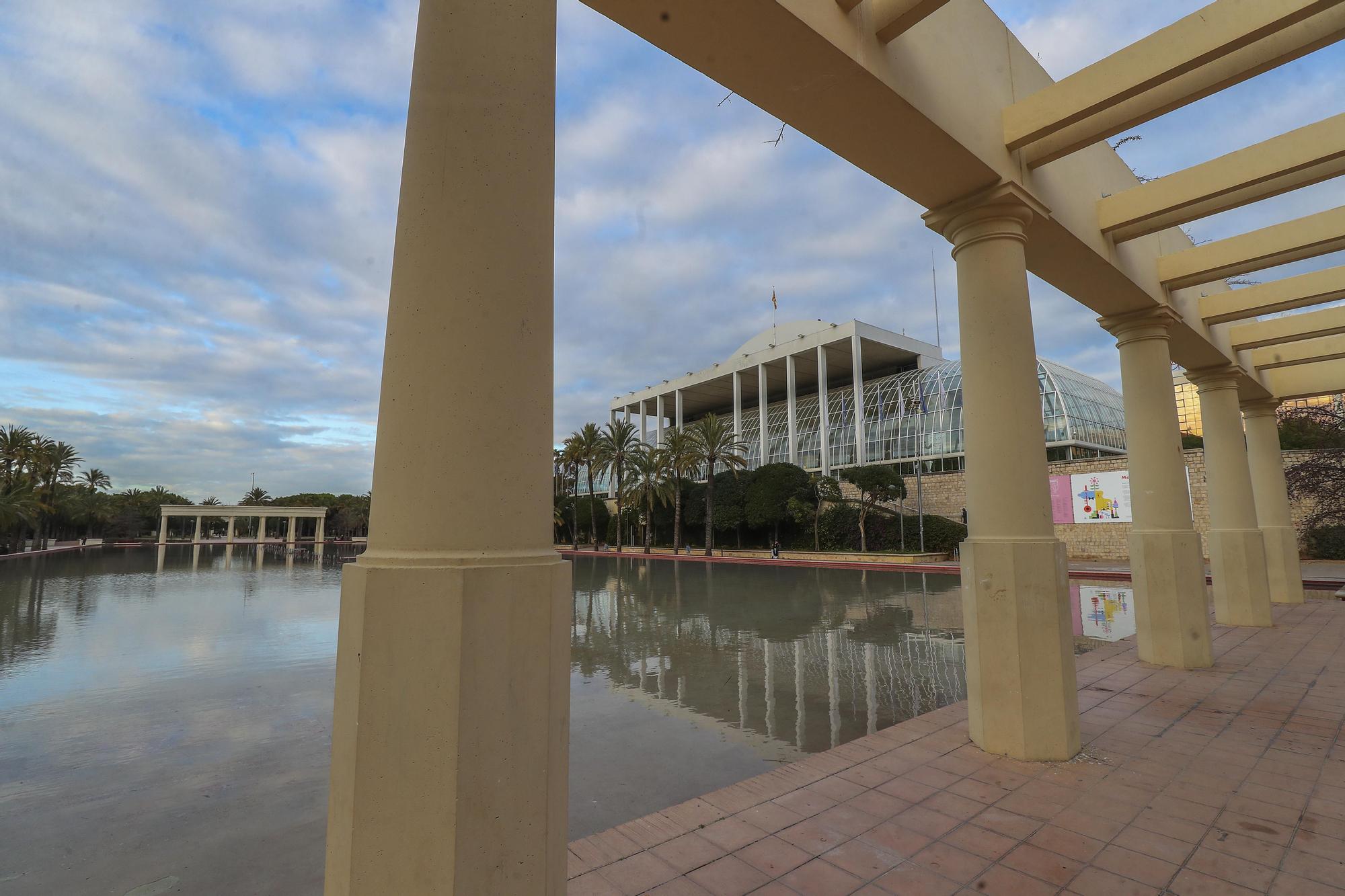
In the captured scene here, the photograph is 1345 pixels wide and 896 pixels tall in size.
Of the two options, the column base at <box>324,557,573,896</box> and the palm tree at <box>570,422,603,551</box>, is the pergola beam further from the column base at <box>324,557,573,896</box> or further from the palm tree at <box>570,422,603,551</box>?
the palm tree at <box>570,422,603,551</box>

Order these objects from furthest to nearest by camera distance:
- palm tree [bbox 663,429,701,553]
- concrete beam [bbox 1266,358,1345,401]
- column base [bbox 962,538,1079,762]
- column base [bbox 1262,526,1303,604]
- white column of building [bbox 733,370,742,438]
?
white column of building [bbox 733,370,742,438] → palm tree [bbox 663,429,701,553] → column base [bbox 1262,526,1303,604] → concrete beam [bbox 1266,358,1345,401] → column base [bbox 962,538,1079,762]

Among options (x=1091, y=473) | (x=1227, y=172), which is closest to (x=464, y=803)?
(x=1227, y=172)

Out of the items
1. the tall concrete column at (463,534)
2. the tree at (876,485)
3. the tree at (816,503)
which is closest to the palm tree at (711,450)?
the tree at (816,503)

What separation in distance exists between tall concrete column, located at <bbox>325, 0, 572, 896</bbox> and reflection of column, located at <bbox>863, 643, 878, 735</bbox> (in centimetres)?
470

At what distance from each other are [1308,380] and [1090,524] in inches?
734

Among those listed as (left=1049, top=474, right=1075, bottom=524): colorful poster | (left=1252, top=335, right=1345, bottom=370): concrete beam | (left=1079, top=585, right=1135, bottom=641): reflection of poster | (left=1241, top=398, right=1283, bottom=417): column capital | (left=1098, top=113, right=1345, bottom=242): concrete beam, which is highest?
(left=1098, top=113, right=1345, bottom=242): concrete beam

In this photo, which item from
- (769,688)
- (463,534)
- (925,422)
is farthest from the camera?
(925,422)

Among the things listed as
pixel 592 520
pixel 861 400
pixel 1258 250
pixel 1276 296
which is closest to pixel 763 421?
pixel 861 400

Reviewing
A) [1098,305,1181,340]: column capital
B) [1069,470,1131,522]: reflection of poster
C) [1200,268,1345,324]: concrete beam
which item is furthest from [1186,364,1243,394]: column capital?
[1069,470,1131,522]: reflection of poster

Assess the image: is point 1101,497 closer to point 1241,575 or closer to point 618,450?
point 1241,575

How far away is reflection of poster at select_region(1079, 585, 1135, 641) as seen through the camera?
35.4 feet

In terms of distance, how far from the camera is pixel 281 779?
193 inches

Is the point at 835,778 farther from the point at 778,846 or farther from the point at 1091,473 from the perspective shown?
the point at 1091,473

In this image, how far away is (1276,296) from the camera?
8.38 m
